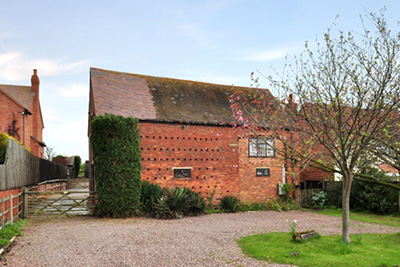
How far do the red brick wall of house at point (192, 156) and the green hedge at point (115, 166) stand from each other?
5.33 ft

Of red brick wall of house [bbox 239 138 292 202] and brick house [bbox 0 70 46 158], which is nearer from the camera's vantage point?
red brick wall of house [bbox 239 138 292 202]

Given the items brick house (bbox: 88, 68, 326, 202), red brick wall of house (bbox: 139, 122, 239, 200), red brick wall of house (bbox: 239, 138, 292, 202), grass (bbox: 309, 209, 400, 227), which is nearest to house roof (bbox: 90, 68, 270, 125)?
brick house (bbox: 88, 68, 326, 202)

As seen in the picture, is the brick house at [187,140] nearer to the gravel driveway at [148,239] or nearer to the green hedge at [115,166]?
the green hedge at [115,166]

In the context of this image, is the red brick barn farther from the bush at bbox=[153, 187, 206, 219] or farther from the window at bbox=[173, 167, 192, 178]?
the bush at bbox=[153, 187, 206, 219]

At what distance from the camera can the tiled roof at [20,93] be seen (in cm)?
3534

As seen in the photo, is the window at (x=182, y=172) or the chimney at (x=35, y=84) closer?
the window at (x=182, y=172)

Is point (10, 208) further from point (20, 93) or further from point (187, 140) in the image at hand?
point (20, 93)

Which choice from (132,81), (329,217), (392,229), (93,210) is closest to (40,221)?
(93,210)

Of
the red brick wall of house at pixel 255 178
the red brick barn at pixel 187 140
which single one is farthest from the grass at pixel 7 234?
the red brick wall of house at pixel 255 178

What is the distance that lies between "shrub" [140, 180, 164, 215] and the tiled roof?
2490cm

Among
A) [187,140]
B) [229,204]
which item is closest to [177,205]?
[229,204]

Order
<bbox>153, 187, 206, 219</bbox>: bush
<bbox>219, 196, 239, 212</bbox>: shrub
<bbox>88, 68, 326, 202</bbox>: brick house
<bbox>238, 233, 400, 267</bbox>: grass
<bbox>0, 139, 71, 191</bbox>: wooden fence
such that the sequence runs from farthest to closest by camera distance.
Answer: <bbox>219, 196, 239, 212</bbox>: shrub < <bbox>88, 68, 326, 202</bbox>: brick house < <bbox>153, 187, 206, 219</bbox>: bush < <bbox>0, 139, 71, 191</bbox>: wooden fence < <bbox>238, 233, 400, 267</bbox>: grass

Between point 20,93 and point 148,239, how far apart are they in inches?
1304

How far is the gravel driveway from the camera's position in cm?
779
